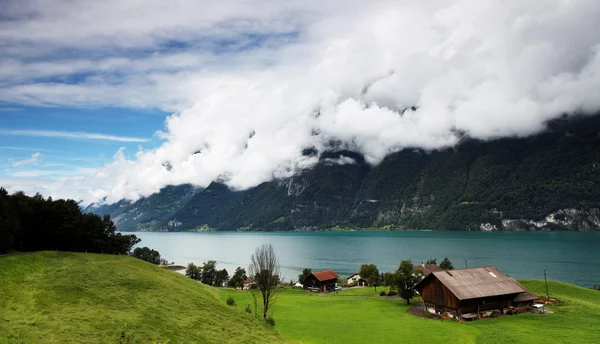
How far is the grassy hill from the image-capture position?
24844 millimetres

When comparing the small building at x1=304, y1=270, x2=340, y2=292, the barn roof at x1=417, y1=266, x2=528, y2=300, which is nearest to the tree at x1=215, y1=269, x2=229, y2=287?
the small building at x1=304, y1=270, x2=340, y2=292

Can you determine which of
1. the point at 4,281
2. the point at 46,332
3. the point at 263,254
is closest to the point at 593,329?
the point at 263,254

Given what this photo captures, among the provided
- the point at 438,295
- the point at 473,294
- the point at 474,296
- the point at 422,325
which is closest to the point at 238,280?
the point at 438,295

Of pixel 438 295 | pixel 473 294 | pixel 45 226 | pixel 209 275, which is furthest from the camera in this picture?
pixel 209 275

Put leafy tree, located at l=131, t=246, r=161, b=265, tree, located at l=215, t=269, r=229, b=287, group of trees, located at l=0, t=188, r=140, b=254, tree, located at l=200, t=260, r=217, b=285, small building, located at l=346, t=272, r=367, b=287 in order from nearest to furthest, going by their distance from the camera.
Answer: group of trees, located at l=0, t=188, r=140, b=254 < small building, located at l=346, t=272, r=367, b=287 < tree, located at l=200, t=260, r=217, b=285 < tree, located at l=215, t=269, r=229, b=287 < leafy tree, located at l=131, t=246, r=161, b=265

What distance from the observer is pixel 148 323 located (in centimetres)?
3008

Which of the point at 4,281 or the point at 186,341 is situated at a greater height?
the point at 4,281

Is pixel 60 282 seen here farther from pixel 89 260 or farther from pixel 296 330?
pixel 296 330

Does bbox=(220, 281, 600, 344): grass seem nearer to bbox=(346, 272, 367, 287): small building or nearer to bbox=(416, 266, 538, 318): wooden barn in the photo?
bbox=(416, 266, 538, 318): wooden barn

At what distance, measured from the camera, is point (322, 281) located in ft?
330

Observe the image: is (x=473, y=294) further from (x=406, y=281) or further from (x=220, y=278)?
(x=220, y=278)

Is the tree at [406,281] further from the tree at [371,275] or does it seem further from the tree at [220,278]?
the tree at [220,278]

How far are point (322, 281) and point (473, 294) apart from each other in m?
51.5

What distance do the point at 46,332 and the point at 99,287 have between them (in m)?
12.1
